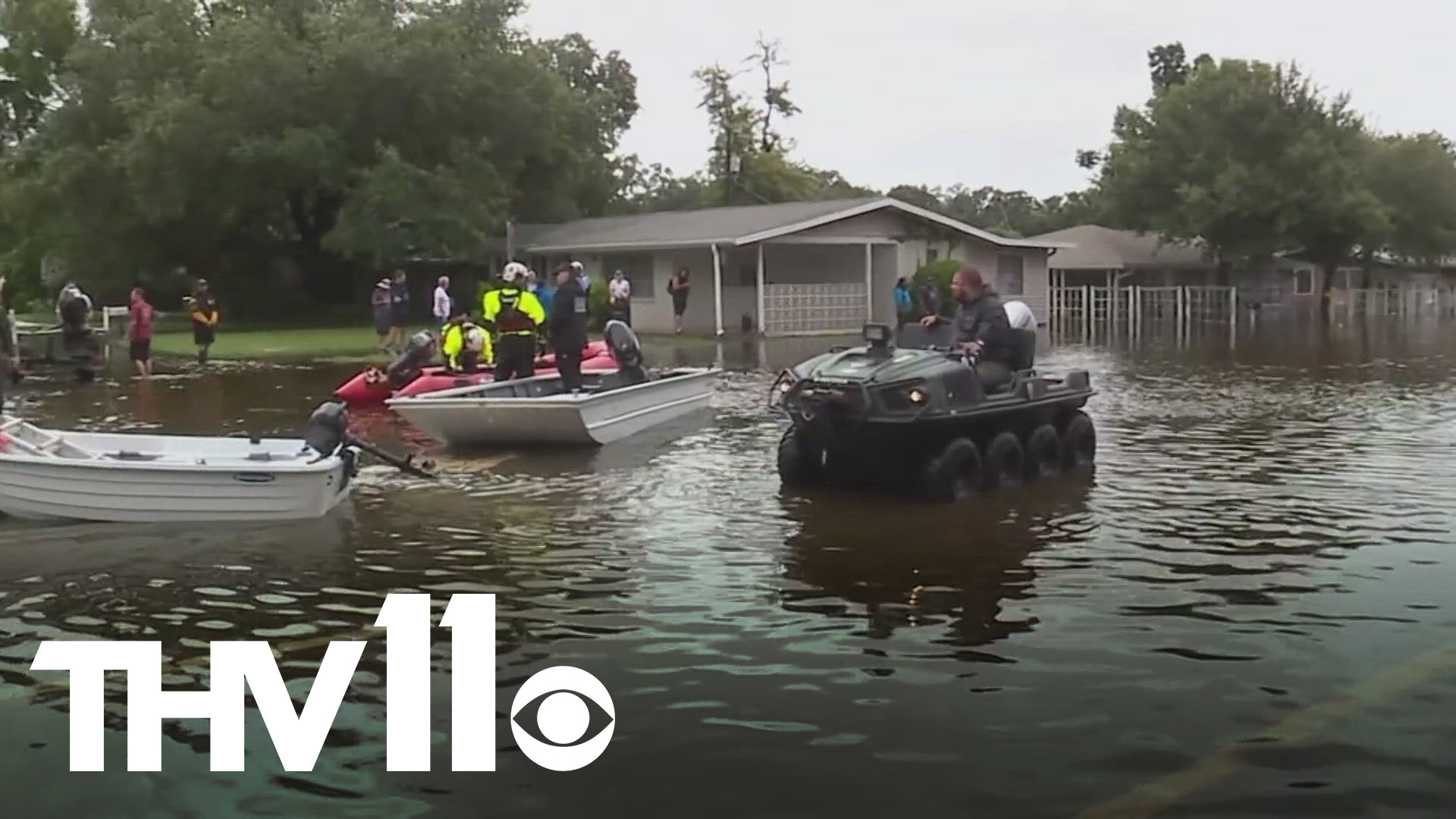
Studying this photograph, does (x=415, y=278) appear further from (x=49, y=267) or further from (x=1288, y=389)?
(x=1288, y=389)

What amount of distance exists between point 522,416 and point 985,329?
461cm

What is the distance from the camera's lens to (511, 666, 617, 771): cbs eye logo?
594 cm

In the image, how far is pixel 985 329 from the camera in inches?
471

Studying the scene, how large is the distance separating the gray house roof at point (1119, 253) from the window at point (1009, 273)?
7149mm

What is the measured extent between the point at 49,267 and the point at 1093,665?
48953mm

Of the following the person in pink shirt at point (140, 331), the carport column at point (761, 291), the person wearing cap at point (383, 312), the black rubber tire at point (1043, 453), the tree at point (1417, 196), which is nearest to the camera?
the black rubber tire at point (1043, 453)

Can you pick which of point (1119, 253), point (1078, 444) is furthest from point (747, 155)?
point (1078, 444)

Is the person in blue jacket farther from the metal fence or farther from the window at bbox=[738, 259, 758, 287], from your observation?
the metal fence

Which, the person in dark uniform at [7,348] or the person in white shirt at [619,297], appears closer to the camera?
the person in dark uniform at [7,348]

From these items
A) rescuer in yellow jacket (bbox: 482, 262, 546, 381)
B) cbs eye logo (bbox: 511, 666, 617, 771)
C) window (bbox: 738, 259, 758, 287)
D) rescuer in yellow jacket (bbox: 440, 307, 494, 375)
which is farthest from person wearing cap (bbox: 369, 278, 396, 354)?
cbs eye logo (bbox: 511, 666, 617, 771)

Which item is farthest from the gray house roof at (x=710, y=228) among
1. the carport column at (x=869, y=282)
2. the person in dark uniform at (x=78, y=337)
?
the person in dark uniform at (x=78, y=337)

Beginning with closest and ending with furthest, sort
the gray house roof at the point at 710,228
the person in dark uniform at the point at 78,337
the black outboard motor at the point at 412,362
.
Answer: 1. the black outboard motor at the point at 412,362
2. the person in dark uniform at the point at 78,337
3. the gray house roof at the point at 710,228

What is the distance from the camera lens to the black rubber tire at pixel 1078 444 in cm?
1281

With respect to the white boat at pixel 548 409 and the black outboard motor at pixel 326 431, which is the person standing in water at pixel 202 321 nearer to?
the white boat at pixel 548 409
